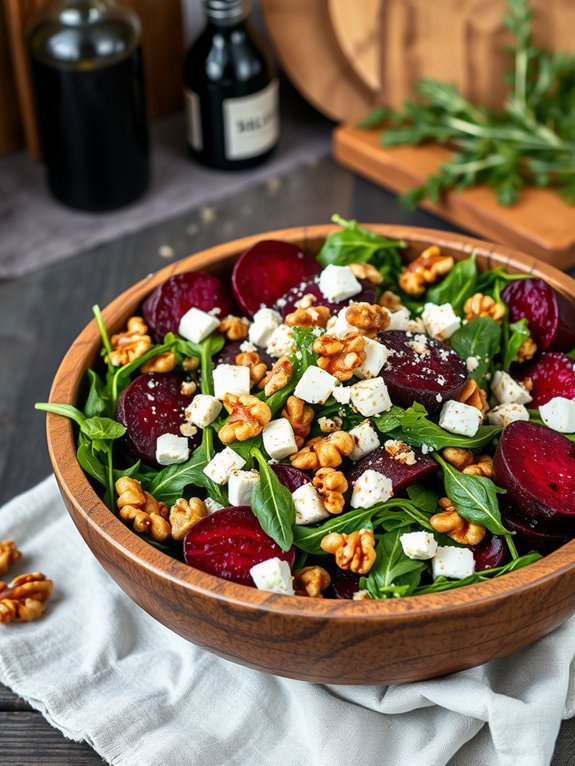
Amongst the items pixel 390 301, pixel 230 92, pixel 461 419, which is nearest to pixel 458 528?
pixel 461 419

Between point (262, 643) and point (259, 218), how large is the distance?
1.57m

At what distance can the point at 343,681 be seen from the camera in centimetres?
123

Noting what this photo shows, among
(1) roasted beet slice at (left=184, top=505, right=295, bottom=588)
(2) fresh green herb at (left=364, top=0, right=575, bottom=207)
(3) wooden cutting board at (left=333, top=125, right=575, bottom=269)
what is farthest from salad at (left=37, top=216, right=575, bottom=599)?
(2) fresh green herb at (left=364, top=0, right=575, bottom=207)

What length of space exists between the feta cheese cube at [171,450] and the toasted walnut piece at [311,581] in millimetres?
242

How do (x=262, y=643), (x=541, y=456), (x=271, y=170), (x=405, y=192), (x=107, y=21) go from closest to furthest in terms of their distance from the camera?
(x=262, y=643), (x=541, y=456), (x=107, y=21), (x=405, y=192), (x=271, y=170)

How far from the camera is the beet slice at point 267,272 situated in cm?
160

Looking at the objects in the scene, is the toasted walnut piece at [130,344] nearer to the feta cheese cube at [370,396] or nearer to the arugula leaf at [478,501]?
the feta cheese cube at [370,396]

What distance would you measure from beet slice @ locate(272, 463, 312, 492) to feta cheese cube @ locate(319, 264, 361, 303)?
30 centimetres

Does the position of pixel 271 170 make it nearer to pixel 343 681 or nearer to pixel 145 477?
pixel 145 477

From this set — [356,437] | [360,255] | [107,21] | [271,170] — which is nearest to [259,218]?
[271,170]

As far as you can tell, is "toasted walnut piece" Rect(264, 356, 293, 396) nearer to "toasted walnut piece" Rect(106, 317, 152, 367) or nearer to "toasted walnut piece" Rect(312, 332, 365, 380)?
"toasted walnut piece" Rect(312, 332, 365, 380)

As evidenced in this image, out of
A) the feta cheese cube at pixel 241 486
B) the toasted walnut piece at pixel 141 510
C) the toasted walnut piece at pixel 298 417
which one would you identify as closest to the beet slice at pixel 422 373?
the toasted walnut piece at pixel 298 417

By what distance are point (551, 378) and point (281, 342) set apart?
0.41 meters

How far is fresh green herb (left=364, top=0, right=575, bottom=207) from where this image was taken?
7.79ft
